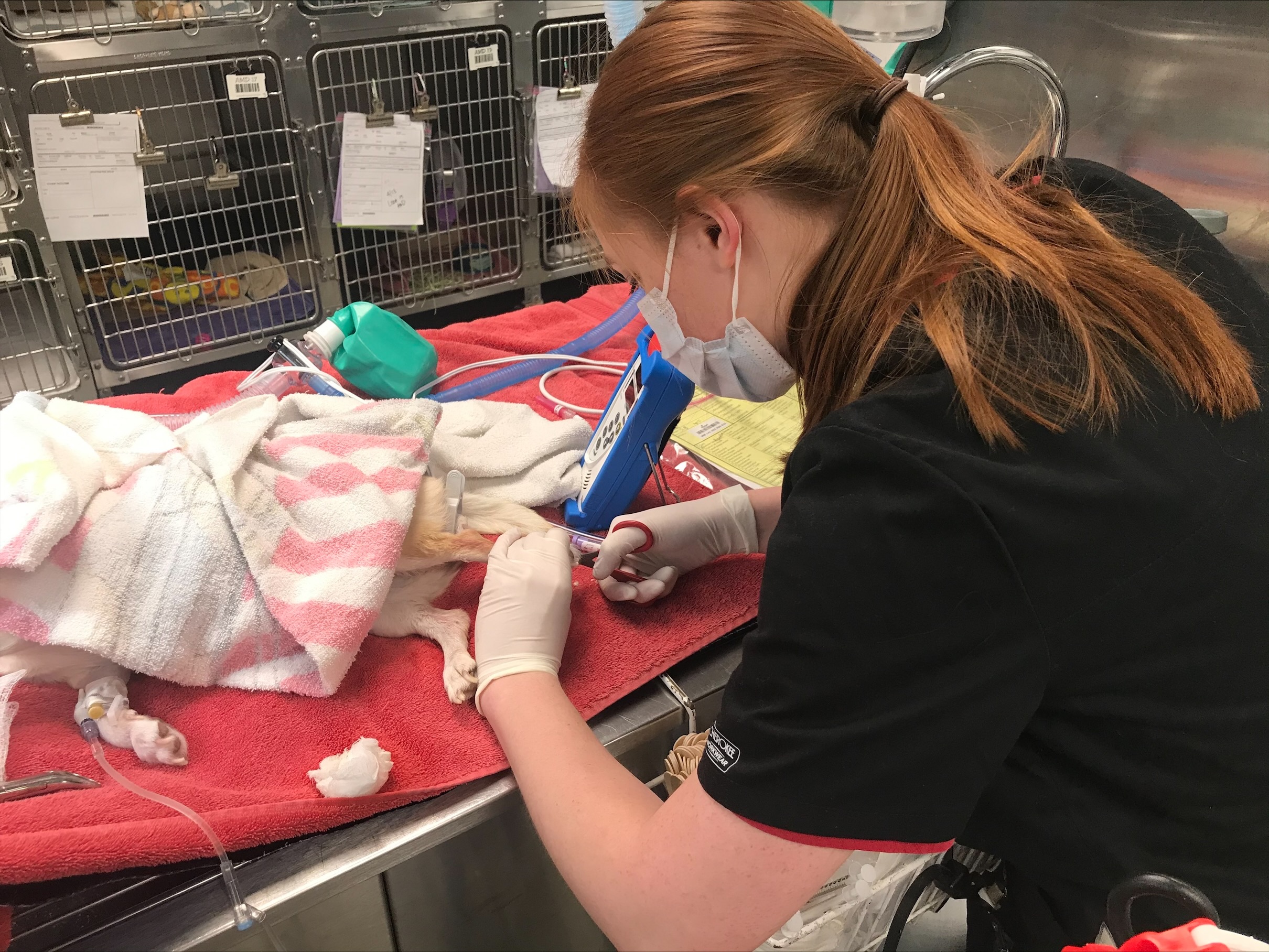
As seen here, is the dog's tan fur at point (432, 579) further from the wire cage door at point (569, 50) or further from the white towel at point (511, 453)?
the wire cage door at point (569, 50)

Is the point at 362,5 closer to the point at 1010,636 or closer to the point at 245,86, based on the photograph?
the point at 245,86

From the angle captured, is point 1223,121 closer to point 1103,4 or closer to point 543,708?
point 1103,4

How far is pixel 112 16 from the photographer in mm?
1440

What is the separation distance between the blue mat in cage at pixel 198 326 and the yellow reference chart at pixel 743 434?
877 millimetres

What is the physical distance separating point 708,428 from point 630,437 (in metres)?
0.37

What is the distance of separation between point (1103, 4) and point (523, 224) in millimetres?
1237

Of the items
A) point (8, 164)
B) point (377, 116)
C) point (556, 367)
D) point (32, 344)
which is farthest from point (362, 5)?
point (32, 344)

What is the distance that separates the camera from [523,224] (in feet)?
6.58

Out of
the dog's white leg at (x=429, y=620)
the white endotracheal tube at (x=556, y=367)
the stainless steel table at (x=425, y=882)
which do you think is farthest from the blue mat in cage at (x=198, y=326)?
the stainless steel table at (x=425, y=882)

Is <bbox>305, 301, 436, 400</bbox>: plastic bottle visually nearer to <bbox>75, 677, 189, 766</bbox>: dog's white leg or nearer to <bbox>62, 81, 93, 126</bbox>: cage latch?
<bbox>62, 81, 93, 126</bbox>: cage latch

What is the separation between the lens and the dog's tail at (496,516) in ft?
3.89

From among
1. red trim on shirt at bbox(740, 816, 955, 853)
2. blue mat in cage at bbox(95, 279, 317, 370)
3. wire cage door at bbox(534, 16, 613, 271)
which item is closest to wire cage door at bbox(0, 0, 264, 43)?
blue mat in cage at bbox(95, 279, 317, 370)

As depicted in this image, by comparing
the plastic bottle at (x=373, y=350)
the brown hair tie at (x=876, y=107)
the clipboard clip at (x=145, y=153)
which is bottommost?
the plastic bottle at (x=373, y=350)

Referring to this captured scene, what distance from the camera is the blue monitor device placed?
1.11 metres
